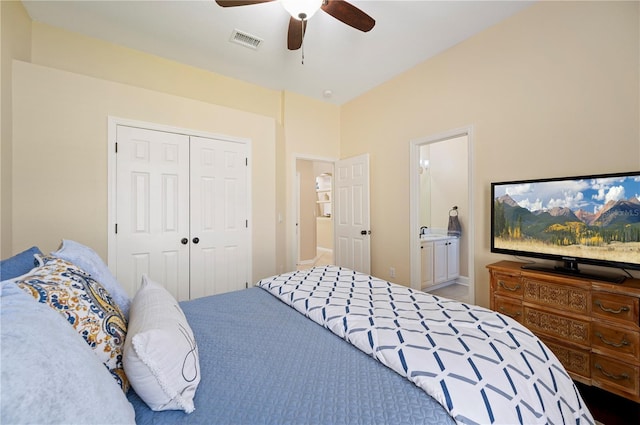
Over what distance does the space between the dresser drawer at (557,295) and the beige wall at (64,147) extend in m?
3.67

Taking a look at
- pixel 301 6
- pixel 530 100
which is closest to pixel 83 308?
pixel 301 6

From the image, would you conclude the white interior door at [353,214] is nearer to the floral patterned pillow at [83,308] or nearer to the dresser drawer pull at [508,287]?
the dresser drawer pull at [508,287]

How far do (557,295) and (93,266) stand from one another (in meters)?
2.86

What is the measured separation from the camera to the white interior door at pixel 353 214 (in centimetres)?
376

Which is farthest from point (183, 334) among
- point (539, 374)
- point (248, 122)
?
point (248, 122)

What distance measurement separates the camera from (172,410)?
779mm

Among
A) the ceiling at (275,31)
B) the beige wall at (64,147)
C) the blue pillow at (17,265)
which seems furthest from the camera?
the ceiling at (275,31)

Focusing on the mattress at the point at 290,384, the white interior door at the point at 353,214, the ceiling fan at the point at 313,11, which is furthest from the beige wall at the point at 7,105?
the white interior door at the point at 353,214

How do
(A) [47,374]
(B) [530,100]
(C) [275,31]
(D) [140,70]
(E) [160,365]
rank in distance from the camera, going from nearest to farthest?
(A) [47,374] < (E) [160,365] < (B) [530,100] < (C) [275,31] < (D) [140,70]

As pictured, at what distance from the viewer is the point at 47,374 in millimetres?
483

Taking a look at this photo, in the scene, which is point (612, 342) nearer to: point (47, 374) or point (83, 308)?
point (47, 374)

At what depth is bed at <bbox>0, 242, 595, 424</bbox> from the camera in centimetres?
54

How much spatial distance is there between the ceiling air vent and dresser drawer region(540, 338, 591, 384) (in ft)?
12.1

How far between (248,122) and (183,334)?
9.59 ft
